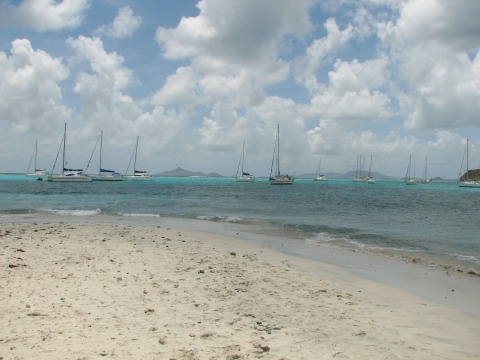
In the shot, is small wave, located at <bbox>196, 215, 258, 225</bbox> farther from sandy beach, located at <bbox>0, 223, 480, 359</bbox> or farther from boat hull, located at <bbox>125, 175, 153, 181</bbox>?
boat hull, located at <bbox>125, 175, 153, 181</bbox>

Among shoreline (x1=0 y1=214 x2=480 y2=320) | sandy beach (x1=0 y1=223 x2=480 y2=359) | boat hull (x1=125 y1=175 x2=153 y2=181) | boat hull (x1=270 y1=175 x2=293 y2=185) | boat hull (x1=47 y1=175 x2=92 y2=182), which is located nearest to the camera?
sandy beach (x1=0 y1=223 x2=480 y2=359)

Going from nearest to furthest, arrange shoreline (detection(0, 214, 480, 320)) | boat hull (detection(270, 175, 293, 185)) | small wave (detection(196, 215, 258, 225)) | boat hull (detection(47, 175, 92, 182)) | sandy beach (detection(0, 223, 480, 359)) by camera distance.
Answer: sandy beach (detection(0, 223, 480, 359)) < shoreline (detection(0, 214, 480, 320)) < small wave (detection(196, 215, 258, 225)) < boat hull (detection(47, 175, 92, 182)) < boat hull (detection(270, 175, 293, 185))

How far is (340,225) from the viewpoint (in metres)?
26.9

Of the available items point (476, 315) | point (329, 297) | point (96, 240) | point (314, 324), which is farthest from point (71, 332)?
point (96, 240)

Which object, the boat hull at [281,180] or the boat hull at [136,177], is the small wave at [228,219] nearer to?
the boat hull at [281,180]

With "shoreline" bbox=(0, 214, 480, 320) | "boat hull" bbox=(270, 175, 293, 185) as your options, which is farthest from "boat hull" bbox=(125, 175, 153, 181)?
"shoreline" bbox=(0, 214, 480, 320)

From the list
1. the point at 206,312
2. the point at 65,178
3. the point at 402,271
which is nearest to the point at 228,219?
the point at 402,271

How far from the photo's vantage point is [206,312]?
739 centimetres

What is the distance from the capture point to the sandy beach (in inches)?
226

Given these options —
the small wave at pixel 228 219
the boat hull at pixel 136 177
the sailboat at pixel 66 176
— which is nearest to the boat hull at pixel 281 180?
the boat hull at pixel 136 177

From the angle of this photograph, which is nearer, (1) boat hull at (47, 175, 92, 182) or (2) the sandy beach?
(2) the sandy beach

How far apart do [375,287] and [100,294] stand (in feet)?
24.2

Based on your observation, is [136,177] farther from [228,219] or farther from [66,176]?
[228,219]

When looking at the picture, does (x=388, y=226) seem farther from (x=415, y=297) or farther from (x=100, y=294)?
(x=100, y=294)
